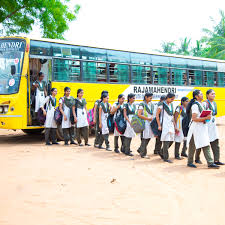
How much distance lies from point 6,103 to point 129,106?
400 cm

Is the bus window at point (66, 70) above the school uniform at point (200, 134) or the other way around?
above

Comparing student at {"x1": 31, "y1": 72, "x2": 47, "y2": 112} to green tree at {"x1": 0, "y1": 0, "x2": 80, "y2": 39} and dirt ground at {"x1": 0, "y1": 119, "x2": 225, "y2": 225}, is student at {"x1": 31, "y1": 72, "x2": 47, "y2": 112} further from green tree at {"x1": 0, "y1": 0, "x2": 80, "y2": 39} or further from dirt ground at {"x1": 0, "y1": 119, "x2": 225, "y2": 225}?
green tree at {"x1": 0, "y1": 0, "x2": 80, "y2": 39}

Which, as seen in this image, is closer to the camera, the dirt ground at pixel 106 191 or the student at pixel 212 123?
the dirt ground at pixel 106 191

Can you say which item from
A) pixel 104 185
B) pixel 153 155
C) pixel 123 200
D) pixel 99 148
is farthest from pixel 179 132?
pixel 123 200

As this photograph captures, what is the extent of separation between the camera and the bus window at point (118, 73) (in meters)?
12.5

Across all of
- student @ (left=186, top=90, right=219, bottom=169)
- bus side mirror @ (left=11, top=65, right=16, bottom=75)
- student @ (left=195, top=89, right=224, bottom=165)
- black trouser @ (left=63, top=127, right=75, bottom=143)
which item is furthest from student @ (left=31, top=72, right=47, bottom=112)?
student @ (left=195, top=89, right=224, bottom=165)

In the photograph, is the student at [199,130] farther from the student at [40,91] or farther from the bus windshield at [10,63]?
the bus windshield at [10,63]

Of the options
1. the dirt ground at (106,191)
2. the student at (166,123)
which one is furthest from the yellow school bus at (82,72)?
the student at (166,123)

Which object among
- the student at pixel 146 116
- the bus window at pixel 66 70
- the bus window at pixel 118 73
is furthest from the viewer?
the bus window at pixel 118 73

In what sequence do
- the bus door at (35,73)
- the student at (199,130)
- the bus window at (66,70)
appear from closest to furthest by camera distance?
the student at (199,130), the bus door at (35,73), the bus window at (66,70)

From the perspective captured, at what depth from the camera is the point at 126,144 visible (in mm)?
8523

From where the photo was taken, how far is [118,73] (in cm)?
1271

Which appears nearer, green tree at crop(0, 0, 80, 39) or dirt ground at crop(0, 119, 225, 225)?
dirt ground at crop(0, 119, 225, 225)

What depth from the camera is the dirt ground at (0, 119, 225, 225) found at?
4070 mm
